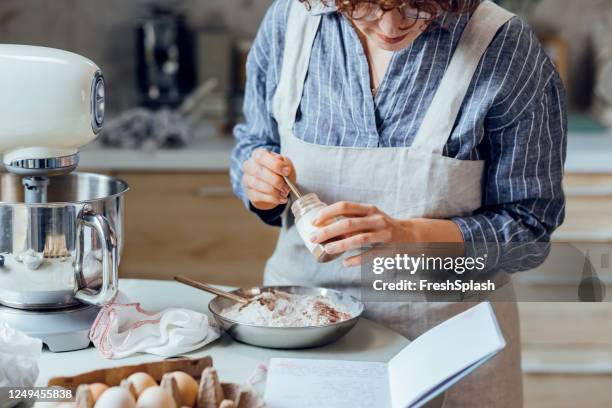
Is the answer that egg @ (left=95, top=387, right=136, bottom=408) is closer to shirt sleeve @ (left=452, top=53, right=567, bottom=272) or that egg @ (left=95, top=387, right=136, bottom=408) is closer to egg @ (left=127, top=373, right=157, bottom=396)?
egg @ (left=127, top=373, right=157, bottom=396)

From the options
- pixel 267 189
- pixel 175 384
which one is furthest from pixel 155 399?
pixel 267 189

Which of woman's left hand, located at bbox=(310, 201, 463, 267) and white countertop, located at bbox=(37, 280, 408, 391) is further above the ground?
woman's left hand, located at bbox=(310, 201, 463, 267)

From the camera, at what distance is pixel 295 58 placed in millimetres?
1497

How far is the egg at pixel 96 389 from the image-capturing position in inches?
35.4

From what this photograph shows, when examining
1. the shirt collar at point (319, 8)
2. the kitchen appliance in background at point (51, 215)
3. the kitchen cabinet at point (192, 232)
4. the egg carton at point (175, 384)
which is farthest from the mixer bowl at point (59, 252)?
the kitchen cabinet at point (192, 232)

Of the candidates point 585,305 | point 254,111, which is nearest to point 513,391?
point 254,111

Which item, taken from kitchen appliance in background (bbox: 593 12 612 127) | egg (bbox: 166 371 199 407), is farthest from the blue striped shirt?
kitchen appliance in background (bbox: 593 12 612 127)

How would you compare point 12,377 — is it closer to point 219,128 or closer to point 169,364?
point 169,364

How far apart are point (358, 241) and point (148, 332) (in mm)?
329

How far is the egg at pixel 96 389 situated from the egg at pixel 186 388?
3.1 inches

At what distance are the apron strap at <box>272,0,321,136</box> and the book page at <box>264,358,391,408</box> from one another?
0.53 meters

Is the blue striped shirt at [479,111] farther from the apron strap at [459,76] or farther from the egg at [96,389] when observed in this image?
the egg at [96,389]

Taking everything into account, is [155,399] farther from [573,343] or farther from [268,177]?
[573,343]

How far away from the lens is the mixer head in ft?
3.51
